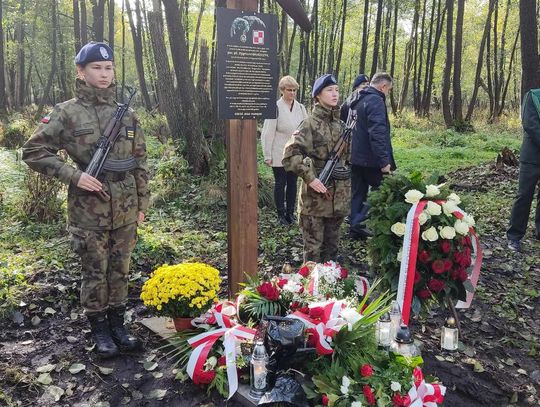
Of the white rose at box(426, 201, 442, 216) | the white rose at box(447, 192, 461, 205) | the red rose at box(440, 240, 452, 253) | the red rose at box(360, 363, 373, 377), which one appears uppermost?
the white rose at box(447, 192, 461, 205)

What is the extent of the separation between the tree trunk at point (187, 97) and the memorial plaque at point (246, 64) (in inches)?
195

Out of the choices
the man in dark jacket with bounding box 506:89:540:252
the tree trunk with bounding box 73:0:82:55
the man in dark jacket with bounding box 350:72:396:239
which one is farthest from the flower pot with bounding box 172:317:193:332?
the tree trunk with bounding box 73:0:82:55

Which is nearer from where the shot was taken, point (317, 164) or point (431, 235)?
point (431, 235)

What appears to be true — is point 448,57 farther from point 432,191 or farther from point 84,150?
point 84,150

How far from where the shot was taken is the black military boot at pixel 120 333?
355 centimetres

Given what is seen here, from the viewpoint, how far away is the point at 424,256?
3.32m

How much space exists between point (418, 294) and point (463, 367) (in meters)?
0.61

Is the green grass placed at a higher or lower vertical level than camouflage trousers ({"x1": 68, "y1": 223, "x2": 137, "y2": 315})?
higher

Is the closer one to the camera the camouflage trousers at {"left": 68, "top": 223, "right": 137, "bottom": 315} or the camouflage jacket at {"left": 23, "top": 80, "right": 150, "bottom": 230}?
the camouflage jacket at {"left": 23, "top": 80, "right": 150, "bottom": 230}

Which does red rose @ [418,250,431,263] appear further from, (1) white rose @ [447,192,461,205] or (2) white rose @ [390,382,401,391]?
(2) white rose @ [390,382,401,391]

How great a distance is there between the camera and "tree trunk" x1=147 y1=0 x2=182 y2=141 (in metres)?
9.02

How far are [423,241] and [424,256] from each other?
13cm

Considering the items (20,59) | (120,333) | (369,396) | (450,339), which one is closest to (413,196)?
(450,339)

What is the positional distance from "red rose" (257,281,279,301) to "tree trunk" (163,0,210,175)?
544cm
